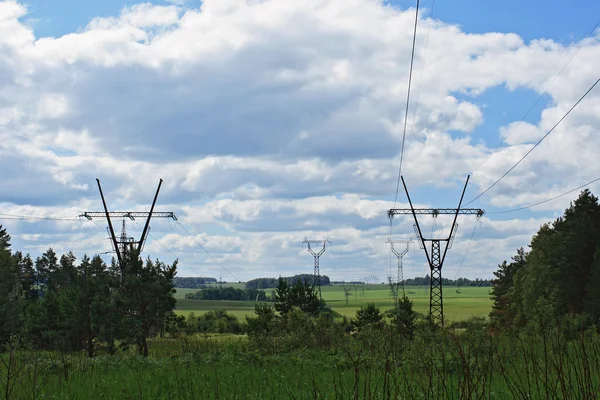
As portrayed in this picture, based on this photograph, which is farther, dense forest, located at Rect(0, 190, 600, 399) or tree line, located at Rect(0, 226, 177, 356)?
tree line, located at Rect(0, 226, 177, 356)

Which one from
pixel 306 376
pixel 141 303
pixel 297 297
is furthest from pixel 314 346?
pixel 297 297

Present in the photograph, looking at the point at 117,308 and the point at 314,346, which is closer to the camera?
the point at 314,346

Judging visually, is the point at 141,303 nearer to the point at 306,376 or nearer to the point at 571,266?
the point at 306,376

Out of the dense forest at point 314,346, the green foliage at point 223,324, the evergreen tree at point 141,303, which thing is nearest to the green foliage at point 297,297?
the green foliage at point 223,324

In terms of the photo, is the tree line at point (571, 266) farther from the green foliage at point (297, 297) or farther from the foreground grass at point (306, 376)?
the green foliage at point (297, 297)

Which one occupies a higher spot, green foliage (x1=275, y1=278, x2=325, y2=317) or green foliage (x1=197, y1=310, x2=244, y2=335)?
green foliage (x1=275, y1=278, x2=325, y2=317)

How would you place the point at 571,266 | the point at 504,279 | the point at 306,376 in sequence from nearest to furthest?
the point at 306,376, the point at 571,266, the point at 504,279

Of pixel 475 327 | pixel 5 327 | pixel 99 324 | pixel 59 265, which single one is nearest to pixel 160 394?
pixel 475 327

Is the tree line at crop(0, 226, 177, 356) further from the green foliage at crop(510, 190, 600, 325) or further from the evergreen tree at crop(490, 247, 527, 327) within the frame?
the evergreen tree at crop(490, 247, 527, 327)

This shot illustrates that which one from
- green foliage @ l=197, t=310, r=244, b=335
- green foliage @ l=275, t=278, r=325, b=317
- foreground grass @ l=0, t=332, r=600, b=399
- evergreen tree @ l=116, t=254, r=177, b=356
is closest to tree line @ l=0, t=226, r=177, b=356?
evergreen tree @ l=116, t=254, r=177, b=356

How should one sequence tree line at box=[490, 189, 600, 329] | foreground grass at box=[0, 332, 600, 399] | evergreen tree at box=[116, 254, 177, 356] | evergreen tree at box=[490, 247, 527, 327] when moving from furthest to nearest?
evergreen tree at box=[490, 247, 527, 327] < tree line at box=[490, 189, 600, 329] < evergreen tree at box=[116, 254, 177, 356] < foreground grass at box=[0, 332, 600, 399]

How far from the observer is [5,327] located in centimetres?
5250

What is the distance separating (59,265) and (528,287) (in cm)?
11488

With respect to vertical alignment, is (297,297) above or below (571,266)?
below
